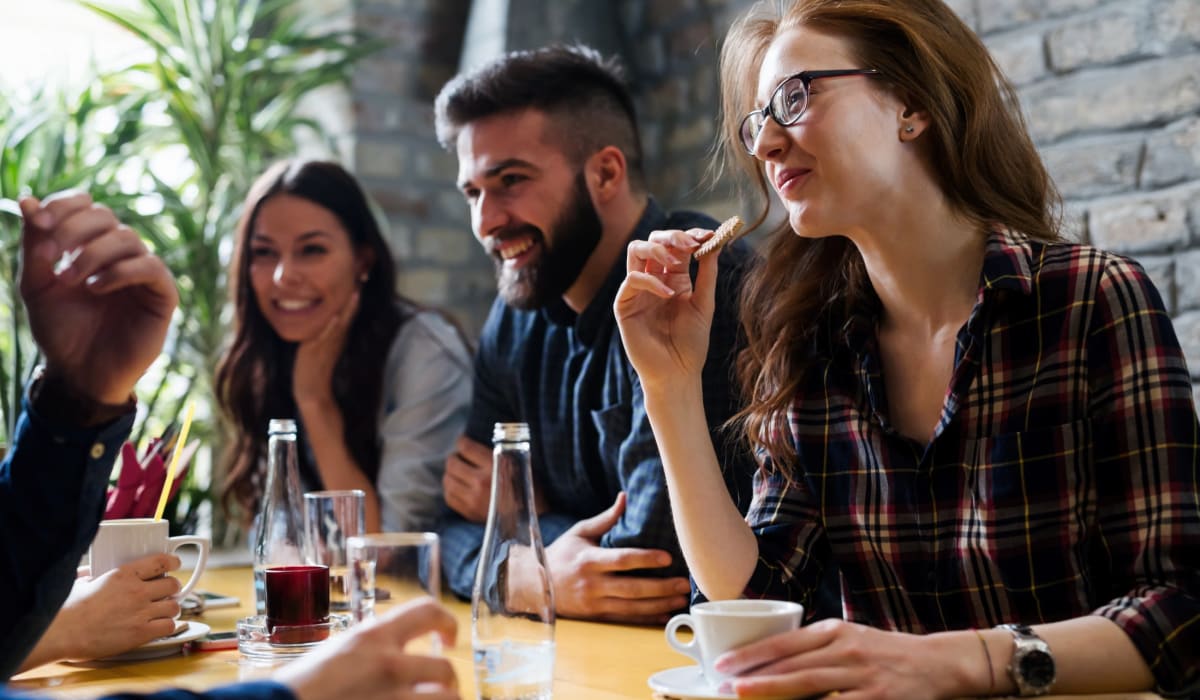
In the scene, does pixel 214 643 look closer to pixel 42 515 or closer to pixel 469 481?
pixel 42 515

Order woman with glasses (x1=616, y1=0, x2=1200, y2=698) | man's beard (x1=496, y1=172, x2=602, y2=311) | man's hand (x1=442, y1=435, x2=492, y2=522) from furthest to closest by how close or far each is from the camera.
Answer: man's beard (x1=496, y1=172, x2=602, y2=311)
man's hand (x1=442, y1=435, x2=492, y2=522)
woman with glasses (x1=616, y1=0, x2=1200, y2=698)

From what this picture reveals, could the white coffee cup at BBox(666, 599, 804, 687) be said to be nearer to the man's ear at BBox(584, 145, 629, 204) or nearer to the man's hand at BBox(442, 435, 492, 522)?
the man's hand at BBox(442, 435, 492, 522)

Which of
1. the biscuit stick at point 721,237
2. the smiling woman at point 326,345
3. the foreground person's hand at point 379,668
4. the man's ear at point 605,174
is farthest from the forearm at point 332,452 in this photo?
the foreground person's hand at point 379,668

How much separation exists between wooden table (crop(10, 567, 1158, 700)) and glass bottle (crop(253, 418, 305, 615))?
4.7 inches

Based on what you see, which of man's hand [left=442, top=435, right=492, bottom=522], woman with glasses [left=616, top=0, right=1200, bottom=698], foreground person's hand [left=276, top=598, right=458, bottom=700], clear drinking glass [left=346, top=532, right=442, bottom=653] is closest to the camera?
foreground person's hand [left=276, top=598, right=458, bottom=700]

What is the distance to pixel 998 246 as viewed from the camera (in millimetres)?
1413

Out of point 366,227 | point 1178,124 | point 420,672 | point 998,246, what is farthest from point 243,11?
point 420,672

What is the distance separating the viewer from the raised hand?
4.83 feet

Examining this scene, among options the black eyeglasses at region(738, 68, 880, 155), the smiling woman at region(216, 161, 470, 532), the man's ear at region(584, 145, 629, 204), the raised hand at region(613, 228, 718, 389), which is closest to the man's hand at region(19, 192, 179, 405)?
the raised hand at region(613, 228, 718, 389)

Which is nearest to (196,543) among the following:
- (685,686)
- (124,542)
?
(124,542)

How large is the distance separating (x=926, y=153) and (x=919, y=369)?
263 millimetres

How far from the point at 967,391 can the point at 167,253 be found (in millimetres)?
2646

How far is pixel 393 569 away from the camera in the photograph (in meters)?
1.07

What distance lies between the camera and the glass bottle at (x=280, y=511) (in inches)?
56.6
